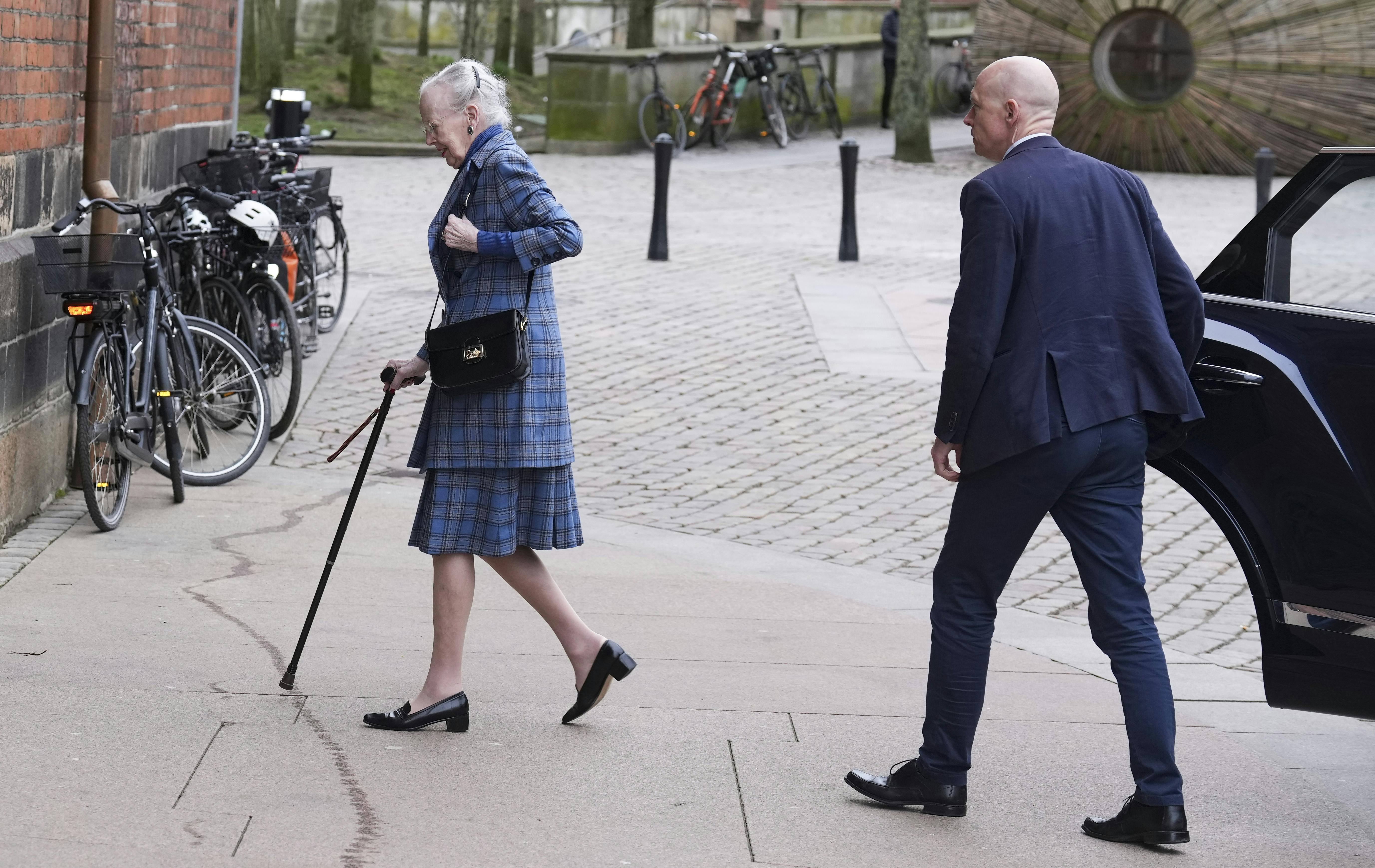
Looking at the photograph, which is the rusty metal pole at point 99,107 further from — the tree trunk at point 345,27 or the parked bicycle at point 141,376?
Answer: the tree trunk at point 345,27

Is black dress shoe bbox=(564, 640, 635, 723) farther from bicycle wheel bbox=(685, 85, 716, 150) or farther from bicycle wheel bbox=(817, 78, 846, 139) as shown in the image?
bicycle wheel bbox=(817, 78, 846, 139)

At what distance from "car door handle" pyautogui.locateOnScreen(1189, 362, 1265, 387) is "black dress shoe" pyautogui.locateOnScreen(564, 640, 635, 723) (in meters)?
1.62

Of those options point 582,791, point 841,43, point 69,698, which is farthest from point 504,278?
point 841,43

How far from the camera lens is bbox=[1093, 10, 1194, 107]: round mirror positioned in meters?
23.3

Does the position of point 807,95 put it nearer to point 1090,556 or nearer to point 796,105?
point 796,105

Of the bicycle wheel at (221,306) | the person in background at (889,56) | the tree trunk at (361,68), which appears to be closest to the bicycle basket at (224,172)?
the bicycle wheel at (221,306)

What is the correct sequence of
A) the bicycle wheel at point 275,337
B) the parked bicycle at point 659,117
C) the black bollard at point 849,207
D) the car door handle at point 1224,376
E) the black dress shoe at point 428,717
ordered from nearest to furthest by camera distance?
1. the car door handle at point 1224,376
2. the black dress shoe at point 428,717
3. the bicycle wheel at point 275,337
4. the black bollard at point 849,207
5. the parked bicycle at point 659,117

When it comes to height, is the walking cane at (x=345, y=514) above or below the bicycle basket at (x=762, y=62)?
below

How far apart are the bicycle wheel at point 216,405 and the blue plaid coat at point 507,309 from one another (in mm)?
Answer: 2991

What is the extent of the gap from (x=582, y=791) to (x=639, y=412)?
16.8 ft

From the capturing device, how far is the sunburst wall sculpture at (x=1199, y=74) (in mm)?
22484

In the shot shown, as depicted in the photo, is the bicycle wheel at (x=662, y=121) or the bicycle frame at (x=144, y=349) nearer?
the bicycle frame at (x=144, y=349)

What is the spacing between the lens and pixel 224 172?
8727 mm

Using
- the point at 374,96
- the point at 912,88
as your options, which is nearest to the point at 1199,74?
the point at 912,88
